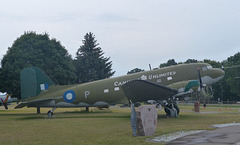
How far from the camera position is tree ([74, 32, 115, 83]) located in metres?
66.5

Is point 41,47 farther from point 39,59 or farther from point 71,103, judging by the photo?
point 71,103

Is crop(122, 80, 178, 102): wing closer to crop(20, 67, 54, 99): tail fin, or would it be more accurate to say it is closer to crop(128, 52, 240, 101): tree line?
crop(20, 67, 54, 99): tail fin

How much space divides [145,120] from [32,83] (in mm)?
17889

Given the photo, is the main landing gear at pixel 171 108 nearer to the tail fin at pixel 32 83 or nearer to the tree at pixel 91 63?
the tail fin at pixel 32 83

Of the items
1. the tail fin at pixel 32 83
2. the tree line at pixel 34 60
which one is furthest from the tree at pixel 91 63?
the tail fin at pixel 32 83

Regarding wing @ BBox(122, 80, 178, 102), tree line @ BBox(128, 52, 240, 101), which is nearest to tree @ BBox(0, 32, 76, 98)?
wing @ BBox(122, 80, 178, 102)

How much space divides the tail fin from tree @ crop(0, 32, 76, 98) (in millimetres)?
9056

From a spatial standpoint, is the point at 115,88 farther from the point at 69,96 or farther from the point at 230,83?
the point at 230,83

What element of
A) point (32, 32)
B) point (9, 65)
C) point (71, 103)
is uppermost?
point (32, 32)

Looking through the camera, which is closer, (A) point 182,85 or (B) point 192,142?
(B) point 192,142

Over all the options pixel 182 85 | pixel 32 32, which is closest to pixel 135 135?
pixel 182 85

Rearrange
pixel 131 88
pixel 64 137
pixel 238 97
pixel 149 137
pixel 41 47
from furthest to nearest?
pixel 238 97
pixel 41 47
pixel 131 88
pixel 64 137
pixel 149 137

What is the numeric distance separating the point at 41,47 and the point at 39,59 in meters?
2.44

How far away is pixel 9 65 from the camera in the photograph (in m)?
38.5
